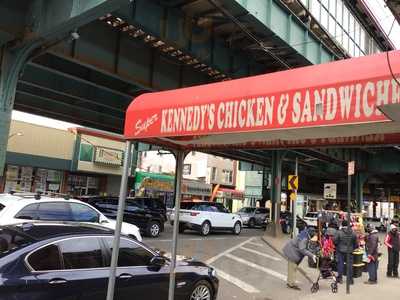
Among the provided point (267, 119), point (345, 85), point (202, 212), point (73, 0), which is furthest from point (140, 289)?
point (202, 212)

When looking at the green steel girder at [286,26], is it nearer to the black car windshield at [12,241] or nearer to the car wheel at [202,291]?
the car wheel at [202,291]

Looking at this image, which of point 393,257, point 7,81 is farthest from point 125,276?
point 393,257

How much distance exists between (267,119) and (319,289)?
8625mm

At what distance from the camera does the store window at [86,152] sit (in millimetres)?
38375

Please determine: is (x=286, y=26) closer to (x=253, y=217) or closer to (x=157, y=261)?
(x=157, y=261)

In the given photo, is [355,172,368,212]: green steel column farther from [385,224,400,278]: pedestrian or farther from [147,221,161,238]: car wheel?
[385,224,400,278]: pedestrian

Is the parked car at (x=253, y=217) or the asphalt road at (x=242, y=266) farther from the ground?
the parked car at (x=253, y=217)

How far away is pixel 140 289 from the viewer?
6.60 m

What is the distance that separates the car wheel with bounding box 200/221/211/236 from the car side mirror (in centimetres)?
1824

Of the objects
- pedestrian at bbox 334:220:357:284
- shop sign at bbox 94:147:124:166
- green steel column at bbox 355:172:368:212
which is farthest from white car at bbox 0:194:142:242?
green steel column at bbox 355:172:368:212

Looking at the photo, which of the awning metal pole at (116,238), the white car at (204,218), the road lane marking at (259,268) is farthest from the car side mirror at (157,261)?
the white car at (204,218)

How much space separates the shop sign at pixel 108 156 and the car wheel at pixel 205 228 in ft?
54.5

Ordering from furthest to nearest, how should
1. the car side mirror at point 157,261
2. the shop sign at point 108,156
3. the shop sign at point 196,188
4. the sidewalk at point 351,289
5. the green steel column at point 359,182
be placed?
the shop sign at point 196,188 → the green steel column at point 359,182 → the shop sign at point 108,156 → the sidewalk at point 351,289 → the car side mirror at point 157,261

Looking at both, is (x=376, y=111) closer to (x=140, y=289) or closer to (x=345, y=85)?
(x=345, y=85)
